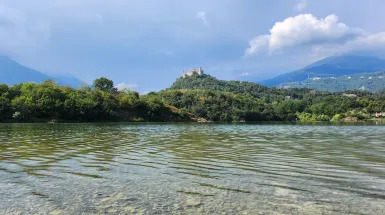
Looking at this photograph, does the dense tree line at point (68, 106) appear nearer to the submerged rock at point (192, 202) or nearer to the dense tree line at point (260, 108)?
the dense tree line at point (260, 108)

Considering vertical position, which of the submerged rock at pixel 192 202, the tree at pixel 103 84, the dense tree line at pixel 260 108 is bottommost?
the submerged rock at pixel 192 202

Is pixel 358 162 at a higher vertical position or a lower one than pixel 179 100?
lower

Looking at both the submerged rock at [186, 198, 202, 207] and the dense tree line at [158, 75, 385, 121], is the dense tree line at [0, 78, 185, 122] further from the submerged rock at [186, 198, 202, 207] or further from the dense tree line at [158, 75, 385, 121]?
the submerged rock at [186, 198, 202, 207]

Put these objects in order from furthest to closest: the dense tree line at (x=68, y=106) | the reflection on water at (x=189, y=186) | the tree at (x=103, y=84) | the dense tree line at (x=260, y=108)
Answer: the tree at (x=103, y=84) → the dense tree line at (x=260, y=108) → the dense tree line at (x=68, y=106) → the reflection on water at (x=189, y=186)

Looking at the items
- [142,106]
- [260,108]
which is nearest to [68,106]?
[142,106]

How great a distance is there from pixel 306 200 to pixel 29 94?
325 feet

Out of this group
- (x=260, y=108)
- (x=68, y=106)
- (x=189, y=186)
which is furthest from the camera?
(x=260, y=108)

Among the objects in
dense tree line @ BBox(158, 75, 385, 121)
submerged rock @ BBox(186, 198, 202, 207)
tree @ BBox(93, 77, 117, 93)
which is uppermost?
tree @ BBox(93, 77, 117, 93)

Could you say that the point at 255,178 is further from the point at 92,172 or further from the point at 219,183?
the point at 92,172

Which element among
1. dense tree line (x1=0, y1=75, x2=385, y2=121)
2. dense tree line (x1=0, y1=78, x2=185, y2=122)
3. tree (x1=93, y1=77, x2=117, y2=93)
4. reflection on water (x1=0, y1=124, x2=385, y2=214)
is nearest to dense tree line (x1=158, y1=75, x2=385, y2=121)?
dense tree line (x1=0, y1=75, x2=385, y2=121)

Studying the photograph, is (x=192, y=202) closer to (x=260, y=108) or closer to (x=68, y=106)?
(x=68, y=106)

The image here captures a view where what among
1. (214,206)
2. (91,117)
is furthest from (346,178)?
(91,117)

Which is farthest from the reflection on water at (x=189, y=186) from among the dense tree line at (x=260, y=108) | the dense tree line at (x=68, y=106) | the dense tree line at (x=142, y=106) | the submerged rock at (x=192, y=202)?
the dense tree line at (x=260, y=108)

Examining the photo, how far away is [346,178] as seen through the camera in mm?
10852
